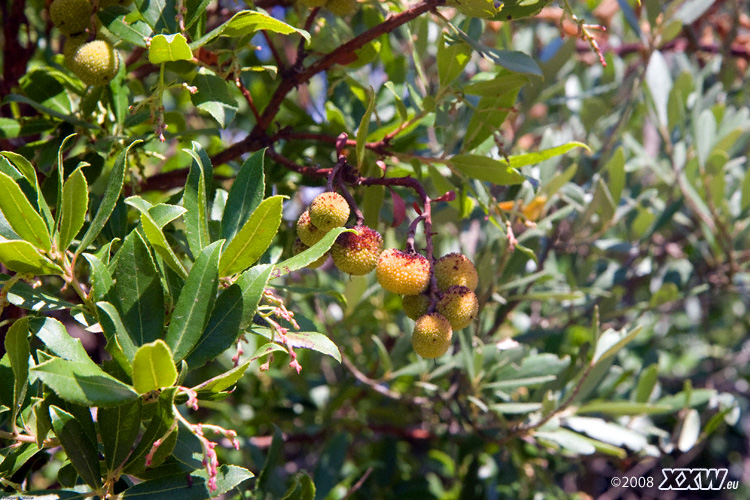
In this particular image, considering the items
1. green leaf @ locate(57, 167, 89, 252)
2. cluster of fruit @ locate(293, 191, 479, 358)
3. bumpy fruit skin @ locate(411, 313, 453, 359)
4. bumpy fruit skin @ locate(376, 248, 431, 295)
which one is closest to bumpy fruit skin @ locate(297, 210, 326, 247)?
cluster of fruit @ locate(293, 191, 479, 358)

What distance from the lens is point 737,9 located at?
219 cm

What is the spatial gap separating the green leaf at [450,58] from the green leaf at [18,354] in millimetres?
805

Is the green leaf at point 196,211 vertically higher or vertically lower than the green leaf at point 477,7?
lower

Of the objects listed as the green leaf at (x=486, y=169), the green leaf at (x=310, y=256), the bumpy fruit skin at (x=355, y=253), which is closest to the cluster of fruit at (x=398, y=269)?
the bumpy fruit skin at (x=355, y=253)

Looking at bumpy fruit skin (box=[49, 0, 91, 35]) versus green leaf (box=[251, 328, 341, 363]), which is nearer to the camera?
green leaf (box=[251, 328, 341, 363])

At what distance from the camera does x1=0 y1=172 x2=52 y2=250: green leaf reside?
80cm

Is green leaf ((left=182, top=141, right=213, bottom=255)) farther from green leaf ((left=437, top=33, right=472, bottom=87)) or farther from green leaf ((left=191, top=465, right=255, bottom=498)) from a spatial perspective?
green leaf ((left=437, top=33, right=472, bottom=87))

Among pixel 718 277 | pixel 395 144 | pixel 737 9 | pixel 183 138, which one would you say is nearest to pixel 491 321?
pixel 395 144

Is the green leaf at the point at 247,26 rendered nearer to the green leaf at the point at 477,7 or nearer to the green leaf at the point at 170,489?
the green leaf at the point at 477,7

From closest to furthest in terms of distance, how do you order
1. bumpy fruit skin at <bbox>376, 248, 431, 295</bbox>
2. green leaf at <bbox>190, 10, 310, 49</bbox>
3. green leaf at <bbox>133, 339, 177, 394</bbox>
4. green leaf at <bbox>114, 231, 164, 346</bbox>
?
green leaf at <bbox>133, 339, 177, 394</bbox>, green leaf at <bbox>114, 231, 164, 346</bbox>, green leaf at <bbox>190, 10, 310, 49</bbox>, bumpy fruit skin at <bbox>376, 248, 431, 295</bbox>

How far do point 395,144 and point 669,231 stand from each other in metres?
1.62

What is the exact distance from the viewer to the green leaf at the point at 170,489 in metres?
0.90

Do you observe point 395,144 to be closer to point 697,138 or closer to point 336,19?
point 336,19

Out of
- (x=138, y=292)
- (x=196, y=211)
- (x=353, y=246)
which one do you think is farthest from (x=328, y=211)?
(x=138, y=292)
